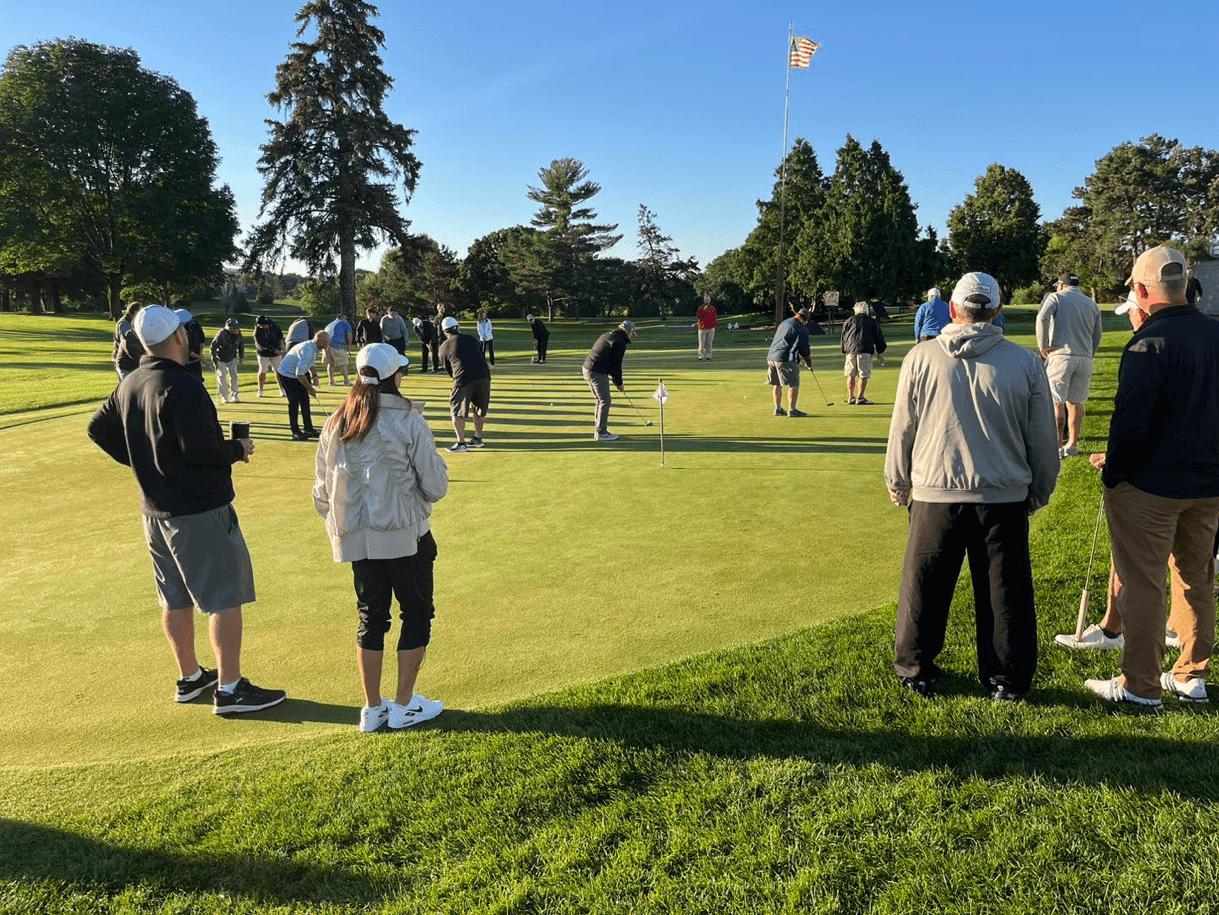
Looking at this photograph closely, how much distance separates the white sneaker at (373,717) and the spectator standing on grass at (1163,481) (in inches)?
156

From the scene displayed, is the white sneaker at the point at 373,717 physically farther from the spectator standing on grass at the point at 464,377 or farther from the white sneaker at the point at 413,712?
the spectator standing on grass at the point at 464,377

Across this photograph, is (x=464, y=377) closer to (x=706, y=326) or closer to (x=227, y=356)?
(x=227, y=356)

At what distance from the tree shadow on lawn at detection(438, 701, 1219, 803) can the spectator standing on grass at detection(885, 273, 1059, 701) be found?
39cm

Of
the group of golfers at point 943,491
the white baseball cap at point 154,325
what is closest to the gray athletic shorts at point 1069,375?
the group of golfers at point 943,491

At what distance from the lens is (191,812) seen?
363cm

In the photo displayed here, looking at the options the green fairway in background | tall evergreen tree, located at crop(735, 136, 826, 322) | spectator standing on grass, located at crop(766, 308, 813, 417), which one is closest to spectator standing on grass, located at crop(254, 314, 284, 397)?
the green fairway in background

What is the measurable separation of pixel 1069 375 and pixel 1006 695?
7.19 m

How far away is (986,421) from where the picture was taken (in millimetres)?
3982

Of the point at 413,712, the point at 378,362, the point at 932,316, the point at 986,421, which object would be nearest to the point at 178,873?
the point at 413,712

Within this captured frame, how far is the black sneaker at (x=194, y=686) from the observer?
15.6 feet

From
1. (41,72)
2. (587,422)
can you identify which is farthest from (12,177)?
(587,422)

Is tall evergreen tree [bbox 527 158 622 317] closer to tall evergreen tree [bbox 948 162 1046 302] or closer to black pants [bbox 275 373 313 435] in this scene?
tall evergreen tree [bbox 948 162 1046 302]

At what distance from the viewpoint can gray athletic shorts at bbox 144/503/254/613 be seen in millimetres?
4621

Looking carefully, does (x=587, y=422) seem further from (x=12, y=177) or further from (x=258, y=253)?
(x=12, y=177)
